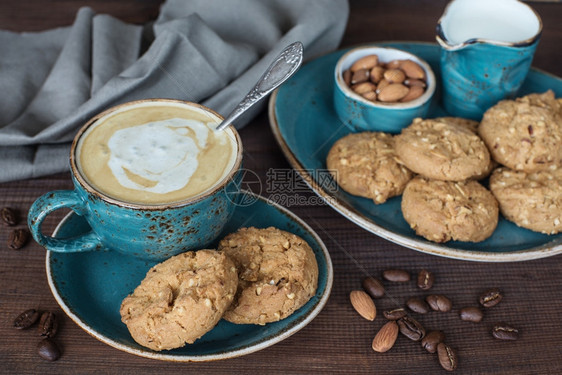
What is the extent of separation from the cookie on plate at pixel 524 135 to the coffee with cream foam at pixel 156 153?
A: 0.77m

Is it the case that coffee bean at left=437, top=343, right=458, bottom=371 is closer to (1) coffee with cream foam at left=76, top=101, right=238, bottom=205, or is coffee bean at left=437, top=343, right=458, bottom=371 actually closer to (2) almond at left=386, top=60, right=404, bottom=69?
(1) coffee with cream foam at left=76, top=101, right=238, bottom=205

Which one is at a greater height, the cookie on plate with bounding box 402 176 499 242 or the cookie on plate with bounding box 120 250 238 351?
the cookie on plate with bounding box 120 250 238 351

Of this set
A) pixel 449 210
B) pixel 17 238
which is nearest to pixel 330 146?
pixel 449 210

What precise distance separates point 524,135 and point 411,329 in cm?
64

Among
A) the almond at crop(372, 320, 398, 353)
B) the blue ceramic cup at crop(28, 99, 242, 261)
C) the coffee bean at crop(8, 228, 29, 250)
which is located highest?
the blue ceramic cup at crop(28, 99, 242, 261)

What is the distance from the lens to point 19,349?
118 centimetres

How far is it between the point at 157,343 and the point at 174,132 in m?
0.46

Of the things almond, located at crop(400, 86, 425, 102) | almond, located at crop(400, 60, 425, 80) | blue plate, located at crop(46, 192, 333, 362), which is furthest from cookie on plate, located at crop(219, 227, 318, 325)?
almond, located at crop(400, 60, 425, 80)

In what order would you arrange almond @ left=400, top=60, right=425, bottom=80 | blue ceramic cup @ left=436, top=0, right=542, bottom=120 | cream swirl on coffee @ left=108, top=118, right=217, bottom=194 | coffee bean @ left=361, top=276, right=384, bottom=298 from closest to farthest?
1. cream swirl on coffee @ left=108, top=118, right=217, bottom=194
2. coffee bean @ left=361, top=276, right=384, bottom=298
3. blue ceramic cup @ left=436, top=0, right=542, bottom=120
4. almond @ left=400, top=60, right=425, bottom=80

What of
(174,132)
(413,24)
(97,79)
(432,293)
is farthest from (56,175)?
(413,24)

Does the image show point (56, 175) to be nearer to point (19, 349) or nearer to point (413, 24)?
point (19, 349)

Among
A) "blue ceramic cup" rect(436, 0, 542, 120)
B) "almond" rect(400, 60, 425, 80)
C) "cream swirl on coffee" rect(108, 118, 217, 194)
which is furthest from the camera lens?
"almond" rect(400, 60, 425, 80)

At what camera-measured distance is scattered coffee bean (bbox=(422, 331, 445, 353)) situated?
1235mm

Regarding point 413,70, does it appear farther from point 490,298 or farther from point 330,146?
point 490,298
